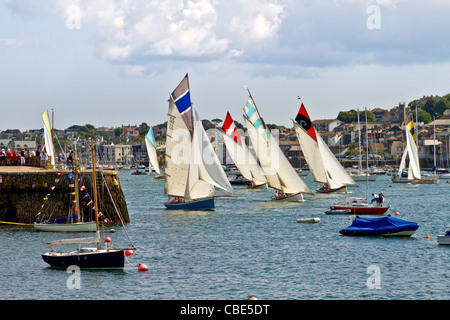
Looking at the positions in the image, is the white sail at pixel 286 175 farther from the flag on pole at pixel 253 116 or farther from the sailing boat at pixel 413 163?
the sailing boat at pixel 413 163

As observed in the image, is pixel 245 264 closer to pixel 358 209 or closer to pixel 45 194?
pixel 45 194

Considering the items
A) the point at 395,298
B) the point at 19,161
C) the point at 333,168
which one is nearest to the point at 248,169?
the point at 333,168

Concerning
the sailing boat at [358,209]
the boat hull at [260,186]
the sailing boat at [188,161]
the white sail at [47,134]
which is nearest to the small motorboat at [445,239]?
the sailing boat at [358,209]

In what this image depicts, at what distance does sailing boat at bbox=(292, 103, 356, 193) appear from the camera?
10127cm

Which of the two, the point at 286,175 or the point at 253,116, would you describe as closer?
the point at 286,175

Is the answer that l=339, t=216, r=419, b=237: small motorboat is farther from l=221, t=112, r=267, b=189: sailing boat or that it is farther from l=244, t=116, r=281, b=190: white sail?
l=221, t=112, r=267, b=189: sailing boat

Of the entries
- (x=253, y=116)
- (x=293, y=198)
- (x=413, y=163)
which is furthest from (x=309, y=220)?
(x=413, y=163)

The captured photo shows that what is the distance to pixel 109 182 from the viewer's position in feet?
210

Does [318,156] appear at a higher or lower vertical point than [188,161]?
higher

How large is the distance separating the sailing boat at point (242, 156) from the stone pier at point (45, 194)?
58.0m

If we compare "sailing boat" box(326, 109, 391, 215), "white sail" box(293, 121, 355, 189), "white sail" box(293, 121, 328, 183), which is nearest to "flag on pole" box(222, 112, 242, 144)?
"white sail" box(293, 121, 355, 189)

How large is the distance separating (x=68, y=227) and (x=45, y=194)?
4.87 m

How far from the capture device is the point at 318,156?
10094 centimetres

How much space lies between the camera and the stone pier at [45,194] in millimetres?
62656
